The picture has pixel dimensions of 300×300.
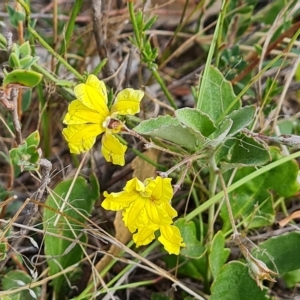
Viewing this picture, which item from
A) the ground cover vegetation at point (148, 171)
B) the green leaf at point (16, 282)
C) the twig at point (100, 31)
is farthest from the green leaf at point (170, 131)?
the green leaf at point (16, 282)

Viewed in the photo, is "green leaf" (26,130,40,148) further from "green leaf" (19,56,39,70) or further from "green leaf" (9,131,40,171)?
"green leaf" (19,56,39,70)

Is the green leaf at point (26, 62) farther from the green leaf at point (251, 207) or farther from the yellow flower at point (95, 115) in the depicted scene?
the green leaf at point (251, 207)

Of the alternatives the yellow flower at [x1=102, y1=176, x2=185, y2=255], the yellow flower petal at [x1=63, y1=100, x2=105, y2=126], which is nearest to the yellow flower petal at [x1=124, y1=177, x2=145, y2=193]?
the yellow flower at [x1=102, y1=176, x2=185, y2=255]

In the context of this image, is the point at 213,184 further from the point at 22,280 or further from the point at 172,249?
the point at 22,280

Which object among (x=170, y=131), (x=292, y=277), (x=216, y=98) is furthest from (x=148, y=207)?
(x=292, y=277)

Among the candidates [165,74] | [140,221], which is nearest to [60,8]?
[165,74]
